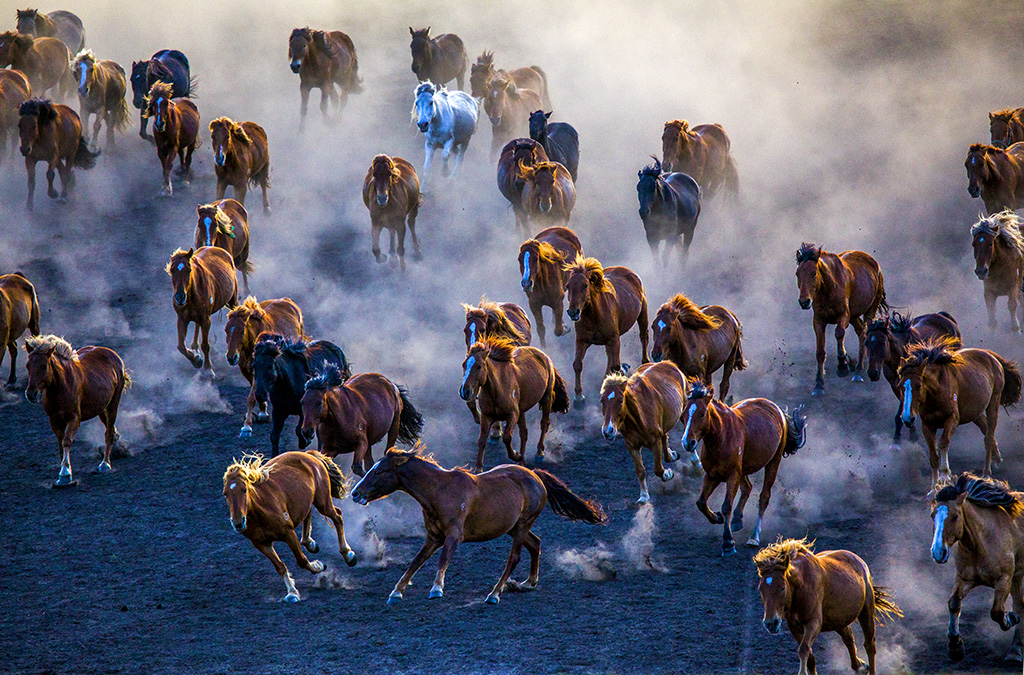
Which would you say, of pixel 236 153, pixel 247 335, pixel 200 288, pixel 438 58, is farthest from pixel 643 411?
pixel 438 58

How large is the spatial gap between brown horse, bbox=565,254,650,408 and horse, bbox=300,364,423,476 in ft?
10.1

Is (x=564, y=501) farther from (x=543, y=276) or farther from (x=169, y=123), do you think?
(x=169, y=123)

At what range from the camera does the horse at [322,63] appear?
2519 centimetres

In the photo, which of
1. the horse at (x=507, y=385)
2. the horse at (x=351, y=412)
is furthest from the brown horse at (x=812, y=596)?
the horse at (x=351, y=412)

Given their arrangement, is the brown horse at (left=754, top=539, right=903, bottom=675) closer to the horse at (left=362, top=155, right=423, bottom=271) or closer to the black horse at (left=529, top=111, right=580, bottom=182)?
the horse at (left=362, top=155, right=423, bottom=271)

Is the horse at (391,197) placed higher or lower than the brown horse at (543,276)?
higher

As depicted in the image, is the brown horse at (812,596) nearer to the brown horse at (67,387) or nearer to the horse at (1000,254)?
the brown horse at (67,387)

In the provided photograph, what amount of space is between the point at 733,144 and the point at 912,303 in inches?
440

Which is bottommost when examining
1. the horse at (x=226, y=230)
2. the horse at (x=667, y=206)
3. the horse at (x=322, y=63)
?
the horse at (x=226, y=230)

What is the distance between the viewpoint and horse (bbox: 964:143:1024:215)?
18.9 meters

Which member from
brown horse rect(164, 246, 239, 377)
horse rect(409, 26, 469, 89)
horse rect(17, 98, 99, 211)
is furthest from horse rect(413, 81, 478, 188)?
brown horse rect(164, 246, 239, 377)

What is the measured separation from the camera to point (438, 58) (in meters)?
29.4

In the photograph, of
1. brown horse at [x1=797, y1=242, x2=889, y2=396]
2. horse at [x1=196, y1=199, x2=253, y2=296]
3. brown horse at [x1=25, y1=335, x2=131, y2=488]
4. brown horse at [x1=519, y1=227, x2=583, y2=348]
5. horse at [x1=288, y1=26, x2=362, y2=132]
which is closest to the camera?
brown horse at [x1=25, y1=335, x2=131, y2=488]

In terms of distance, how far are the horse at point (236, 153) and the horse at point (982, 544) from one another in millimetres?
14463
